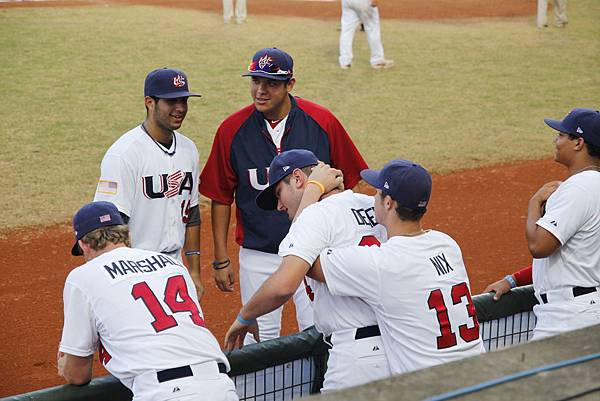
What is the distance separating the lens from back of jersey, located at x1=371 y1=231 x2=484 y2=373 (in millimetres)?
3562

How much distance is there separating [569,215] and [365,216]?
1.00 metres

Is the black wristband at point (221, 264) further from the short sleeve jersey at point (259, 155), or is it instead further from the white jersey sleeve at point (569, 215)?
the white jersey sleeve at point (569, 215)

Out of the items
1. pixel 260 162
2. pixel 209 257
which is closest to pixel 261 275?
pixel 260 162

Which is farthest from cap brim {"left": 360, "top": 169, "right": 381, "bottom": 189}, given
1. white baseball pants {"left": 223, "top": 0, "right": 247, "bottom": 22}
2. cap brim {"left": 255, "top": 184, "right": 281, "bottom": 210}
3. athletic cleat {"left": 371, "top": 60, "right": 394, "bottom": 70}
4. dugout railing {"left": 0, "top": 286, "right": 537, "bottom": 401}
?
white baseball pants {"left": 223, "top": 0, "right": 247, "bottom": 22}

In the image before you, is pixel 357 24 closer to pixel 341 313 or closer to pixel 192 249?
pixel 192 249

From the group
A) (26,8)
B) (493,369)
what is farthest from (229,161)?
(26,8)

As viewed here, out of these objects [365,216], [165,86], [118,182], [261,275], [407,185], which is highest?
[165,86]

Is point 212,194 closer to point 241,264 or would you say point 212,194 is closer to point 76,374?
point 241,264

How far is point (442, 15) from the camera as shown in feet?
64.7

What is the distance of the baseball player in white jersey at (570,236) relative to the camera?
427cm

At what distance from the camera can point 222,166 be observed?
5438mm

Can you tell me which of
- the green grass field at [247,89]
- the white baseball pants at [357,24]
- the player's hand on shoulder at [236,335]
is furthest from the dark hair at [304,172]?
the white baseball pants at [357,24]

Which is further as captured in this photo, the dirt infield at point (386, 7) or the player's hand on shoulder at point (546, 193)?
the dirt infield at point (386, 7)

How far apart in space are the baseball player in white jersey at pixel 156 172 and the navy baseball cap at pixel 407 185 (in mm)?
1700
